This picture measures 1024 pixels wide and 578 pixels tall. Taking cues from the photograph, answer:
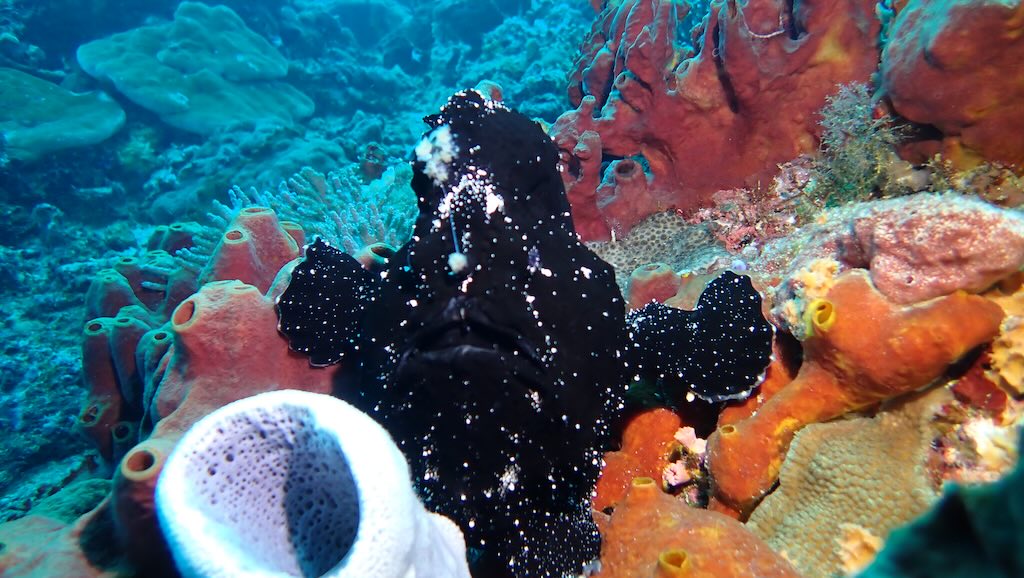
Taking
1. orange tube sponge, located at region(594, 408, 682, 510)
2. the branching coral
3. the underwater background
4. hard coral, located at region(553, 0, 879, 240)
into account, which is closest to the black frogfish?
the underwater background

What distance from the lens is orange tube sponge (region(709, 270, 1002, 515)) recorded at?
2.40 meters

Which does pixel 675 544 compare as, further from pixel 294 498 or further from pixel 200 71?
pixel 200 71

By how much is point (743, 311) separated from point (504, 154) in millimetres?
1650

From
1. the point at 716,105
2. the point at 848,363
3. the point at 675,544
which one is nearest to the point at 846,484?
A: the point at 848,363

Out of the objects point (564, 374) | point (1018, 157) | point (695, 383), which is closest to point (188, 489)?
point (564, 374)

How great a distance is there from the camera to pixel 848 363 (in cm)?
261

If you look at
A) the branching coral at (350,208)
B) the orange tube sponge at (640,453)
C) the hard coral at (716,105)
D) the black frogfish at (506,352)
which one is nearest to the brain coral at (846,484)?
the black frogfish at (506,352)

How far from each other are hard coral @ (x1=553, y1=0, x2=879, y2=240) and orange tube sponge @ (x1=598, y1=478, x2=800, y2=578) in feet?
11.6

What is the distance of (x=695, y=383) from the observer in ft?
9.93

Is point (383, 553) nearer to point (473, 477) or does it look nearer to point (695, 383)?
point (473, 477)

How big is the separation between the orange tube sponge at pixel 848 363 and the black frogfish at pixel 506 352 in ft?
0.92

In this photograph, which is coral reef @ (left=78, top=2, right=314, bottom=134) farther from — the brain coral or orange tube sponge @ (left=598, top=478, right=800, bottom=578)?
the brain coral

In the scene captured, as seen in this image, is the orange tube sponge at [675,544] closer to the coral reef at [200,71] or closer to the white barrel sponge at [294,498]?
the white barrel sponge at [294,498]

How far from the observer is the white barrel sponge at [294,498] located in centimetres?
148
